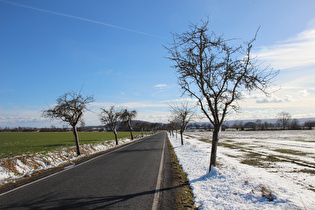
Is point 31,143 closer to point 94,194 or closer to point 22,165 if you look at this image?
point 22,165

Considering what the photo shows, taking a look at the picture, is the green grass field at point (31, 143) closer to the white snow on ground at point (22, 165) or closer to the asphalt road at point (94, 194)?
the white snow on ground at point (22, 165)

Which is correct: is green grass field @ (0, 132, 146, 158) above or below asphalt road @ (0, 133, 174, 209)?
below

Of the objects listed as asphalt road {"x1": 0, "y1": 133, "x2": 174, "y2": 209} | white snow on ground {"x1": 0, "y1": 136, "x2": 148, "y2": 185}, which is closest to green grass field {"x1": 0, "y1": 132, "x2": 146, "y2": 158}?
white snow on ground {"x1": 0, "y1": 136, "x2": 148, "y2": 185}

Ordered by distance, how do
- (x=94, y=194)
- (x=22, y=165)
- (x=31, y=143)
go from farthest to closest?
1. (x=31, y=143)
2. (x=22, y=165)
3. (x=94, y=194)

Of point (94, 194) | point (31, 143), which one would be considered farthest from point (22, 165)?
point (31, 143)

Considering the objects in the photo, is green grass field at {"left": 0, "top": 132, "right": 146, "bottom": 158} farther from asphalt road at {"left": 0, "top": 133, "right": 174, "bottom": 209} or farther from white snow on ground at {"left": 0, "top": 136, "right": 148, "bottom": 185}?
asphalt road at {"left": 0, "top": 133, "right": 174, "bottom": 209}

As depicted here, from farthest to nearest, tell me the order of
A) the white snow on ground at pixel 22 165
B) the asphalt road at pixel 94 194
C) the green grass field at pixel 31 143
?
1. the green grass field at pixel 31 143
2. the white snow on ground at pixel 22 165
3. the asphalt road at pixel 94 194

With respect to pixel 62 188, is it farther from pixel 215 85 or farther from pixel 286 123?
pixel 286 123

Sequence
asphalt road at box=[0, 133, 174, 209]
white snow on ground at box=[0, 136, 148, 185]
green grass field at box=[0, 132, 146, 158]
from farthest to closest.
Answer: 1. green grass field at box=[0, 132, 146, 158]
2. white snow on ground at box=[0, 136, 148, 185]
3. asphalt road at box=[0, 133, 174, 209]

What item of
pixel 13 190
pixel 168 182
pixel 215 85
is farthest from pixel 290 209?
pixel 13 190

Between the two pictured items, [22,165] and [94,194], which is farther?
[22,165]

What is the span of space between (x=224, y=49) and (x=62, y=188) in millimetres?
8549

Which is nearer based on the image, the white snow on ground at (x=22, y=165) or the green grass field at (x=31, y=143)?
the white snow on ground at (x=22, y=165)

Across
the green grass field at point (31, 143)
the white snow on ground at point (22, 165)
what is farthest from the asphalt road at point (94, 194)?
the green grass field at point (31, 143)
